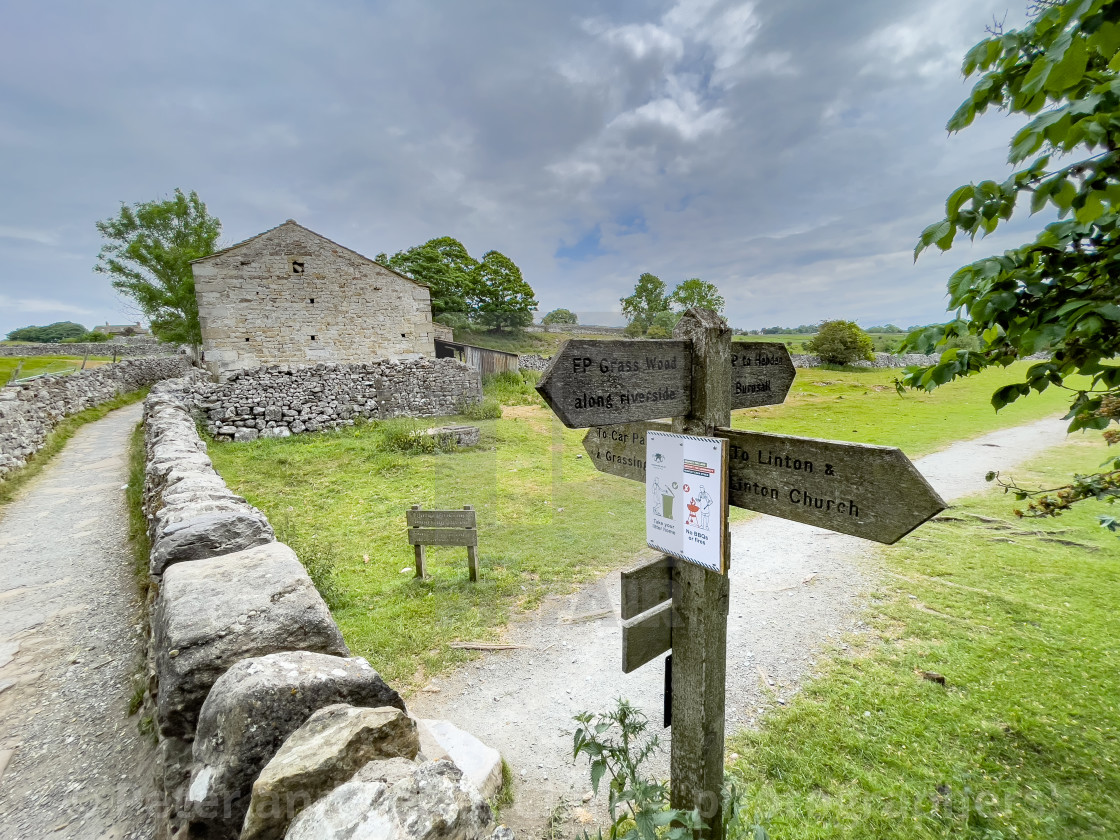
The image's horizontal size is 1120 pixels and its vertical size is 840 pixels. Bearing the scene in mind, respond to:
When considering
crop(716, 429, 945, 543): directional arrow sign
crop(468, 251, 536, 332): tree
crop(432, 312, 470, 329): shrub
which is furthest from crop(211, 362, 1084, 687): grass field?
crop(468, 251, 536, 332): tree

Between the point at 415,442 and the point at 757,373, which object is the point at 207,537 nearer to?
the point at 757,373

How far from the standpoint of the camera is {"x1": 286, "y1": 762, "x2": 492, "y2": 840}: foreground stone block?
1.47 meters

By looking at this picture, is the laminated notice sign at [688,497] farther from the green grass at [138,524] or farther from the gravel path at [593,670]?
the green grass at [138,524]

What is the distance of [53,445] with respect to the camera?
11617mm

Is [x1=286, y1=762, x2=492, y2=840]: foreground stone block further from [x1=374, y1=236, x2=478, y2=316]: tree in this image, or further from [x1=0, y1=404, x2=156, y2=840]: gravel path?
[x1=374, y1=236, x2=478, y2=316]: tree

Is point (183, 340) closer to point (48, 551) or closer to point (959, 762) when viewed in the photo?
point (48, 551)

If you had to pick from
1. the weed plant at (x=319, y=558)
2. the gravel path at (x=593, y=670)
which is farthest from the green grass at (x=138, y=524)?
the gravel path at (x=593, y=670)

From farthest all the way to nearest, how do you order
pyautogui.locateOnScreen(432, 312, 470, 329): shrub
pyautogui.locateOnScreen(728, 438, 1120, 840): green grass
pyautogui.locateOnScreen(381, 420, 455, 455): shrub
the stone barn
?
pyautogui.locateOnScreen(432, 312, 470, 329): shrub, the stone barn, pyautogui.locateOnScreen(381, 420, 455, 455): shrub, pyautogui.locateOnScreen(728, 438, 1120, 840): green grass

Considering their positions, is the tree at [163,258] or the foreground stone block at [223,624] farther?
the tree at [163,258]

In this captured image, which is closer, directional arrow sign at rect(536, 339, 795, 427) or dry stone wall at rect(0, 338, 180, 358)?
directional arrow sign at rect(536, 339, 795, 427)

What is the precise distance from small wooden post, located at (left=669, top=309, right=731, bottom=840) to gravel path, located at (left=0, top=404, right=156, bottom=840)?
8.94ft

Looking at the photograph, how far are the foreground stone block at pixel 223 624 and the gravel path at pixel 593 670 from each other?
5.61 ft

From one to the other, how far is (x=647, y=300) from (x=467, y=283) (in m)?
22.0

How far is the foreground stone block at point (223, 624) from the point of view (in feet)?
7.46
